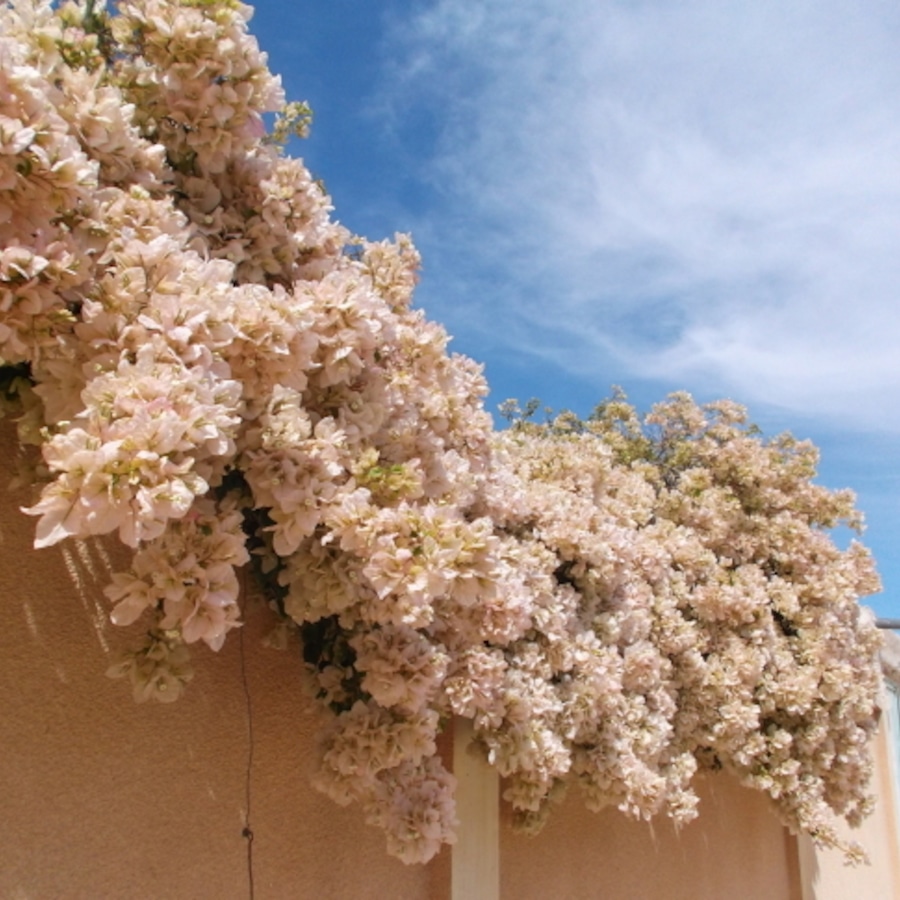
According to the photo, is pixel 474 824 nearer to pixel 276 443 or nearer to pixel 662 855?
pixel 662 855

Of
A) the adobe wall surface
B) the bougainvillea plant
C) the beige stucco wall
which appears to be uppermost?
the bougainvillea plant

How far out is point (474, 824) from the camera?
4.05 metres

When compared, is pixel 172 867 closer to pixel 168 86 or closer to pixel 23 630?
pixel 23 630

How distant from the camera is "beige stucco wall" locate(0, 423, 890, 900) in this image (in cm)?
260

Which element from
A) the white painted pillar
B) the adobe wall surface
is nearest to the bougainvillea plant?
the white painted pillar

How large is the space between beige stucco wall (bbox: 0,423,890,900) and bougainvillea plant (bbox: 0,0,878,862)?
0.79 feet

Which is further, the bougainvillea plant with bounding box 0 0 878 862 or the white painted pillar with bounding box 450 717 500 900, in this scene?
the white painted pillar with bounding box 450 717 500 900

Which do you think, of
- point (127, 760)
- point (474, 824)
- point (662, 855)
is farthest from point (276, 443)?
point (662, 855)

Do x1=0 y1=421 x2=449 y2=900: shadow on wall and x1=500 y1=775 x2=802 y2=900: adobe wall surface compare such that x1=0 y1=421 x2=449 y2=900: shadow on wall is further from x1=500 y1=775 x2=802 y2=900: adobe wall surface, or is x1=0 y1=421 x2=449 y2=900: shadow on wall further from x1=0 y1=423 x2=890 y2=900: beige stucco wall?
x1=500 y1=775 x2=802 y2=900: adobe wall surface

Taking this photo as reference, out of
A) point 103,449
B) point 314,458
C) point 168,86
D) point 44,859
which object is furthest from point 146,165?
point 44,859

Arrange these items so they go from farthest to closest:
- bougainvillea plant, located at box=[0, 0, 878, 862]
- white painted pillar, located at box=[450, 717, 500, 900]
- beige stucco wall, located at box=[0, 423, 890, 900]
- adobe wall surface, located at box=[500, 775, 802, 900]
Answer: adobe wall surface, located at box=[500, 775, 802, 900]
white painted pillar, located at box=[450, 717, 500, 900]
beige stucco wall, located at box=[0, 423, 890, 900]
bougainvillea plant, located at box=[0, 0, 878, 862]

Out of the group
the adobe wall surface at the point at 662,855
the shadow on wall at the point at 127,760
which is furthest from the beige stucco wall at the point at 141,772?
the adobe wall surface at the point at 662,855

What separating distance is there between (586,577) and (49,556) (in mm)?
2653

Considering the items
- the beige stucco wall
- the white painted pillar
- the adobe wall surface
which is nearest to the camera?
the beige stucco wall
